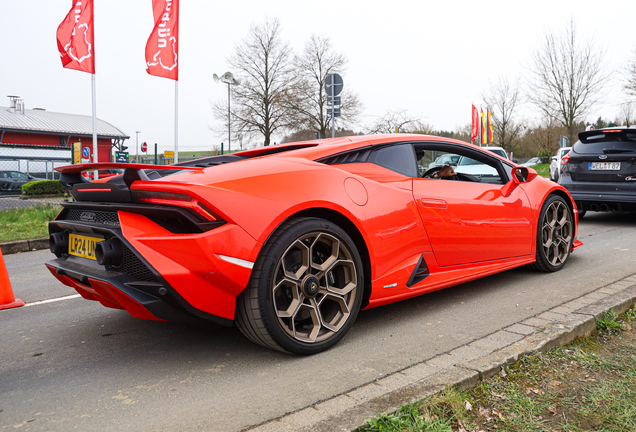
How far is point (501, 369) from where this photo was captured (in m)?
2.42

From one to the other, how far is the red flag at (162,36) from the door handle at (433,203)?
13412mm

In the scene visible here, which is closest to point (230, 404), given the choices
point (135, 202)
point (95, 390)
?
point (95, 390)

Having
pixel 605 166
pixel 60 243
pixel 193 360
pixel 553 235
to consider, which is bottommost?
pixel 193 360

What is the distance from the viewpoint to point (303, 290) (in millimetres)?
2715

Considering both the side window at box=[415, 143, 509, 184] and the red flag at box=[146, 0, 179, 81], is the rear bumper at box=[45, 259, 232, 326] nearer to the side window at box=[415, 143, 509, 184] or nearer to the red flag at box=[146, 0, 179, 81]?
the side window at box=[415, 143, 509, 184]

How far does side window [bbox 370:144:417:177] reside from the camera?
332cm

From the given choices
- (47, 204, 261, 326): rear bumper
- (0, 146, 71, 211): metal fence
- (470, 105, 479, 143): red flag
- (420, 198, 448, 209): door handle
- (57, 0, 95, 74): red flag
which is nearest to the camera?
(47, 204, 261, 326): rear bumper

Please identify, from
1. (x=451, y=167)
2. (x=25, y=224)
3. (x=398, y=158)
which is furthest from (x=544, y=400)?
(x=25, y=224)

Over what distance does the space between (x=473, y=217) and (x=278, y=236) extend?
1.75m

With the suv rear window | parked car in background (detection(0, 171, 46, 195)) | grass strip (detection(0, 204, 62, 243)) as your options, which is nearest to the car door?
the suv rear window

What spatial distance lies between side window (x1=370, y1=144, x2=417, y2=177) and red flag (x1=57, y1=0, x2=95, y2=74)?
43.8 ft

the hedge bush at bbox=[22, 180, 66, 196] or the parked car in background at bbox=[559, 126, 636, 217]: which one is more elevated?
the parked car in background at bbox=[559, 126, 636, 217]

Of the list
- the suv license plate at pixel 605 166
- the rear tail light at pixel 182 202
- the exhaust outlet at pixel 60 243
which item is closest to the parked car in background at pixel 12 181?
the exhaust outlet at pixel 60 243

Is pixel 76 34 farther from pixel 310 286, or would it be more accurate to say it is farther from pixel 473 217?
pixel 310 286
